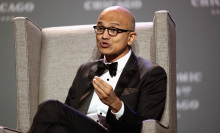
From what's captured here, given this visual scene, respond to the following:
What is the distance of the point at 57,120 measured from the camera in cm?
171

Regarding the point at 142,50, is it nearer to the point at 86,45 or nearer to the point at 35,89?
the point at 86,45

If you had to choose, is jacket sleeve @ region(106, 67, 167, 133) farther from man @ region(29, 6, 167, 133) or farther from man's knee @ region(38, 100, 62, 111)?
man's knee @ region(38, 100, 62, 111)

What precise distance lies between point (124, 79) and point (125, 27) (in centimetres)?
32

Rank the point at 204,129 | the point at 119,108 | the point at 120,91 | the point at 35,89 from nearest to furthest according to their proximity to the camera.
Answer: the point at 119,108 → the point at 120,91 → the point at 35,89 → the point at 204,129

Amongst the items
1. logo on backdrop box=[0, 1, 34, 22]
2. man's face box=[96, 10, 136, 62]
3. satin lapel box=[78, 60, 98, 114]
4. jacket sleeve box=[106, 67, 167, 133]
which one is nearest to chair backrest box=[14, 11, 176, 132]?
jacket sleeve box=[106, 67, 167, 133]

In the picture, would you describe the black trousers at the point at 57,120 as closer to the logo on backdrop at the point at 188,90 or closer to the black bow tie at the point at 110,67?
the black bow tie at the point at 110,67

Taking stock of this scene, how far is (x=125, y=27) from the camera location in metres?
2.11

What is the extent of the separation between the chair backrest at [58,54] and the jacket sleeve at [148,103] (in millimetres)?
81

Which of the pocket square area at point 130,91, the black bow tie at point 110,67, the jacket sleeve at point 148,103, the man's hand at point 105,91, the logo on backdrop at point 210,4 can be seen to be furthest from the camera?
the logo on backdrop at point 210,4

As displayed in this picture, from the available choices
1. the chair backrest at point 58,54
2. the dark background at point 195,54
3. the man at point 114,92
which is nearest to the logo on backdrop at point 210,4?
the dark background at point 195,54

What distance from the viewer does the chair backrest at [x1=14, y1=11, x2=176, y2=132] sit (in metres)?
2.10

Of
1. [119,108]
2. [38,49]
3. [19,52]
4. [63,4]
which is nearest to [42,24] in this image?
[63,4]

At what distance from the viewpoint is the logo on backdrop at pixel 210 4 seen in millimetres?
2936

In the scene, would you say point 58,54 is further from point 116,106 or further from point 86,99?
point 116,106
